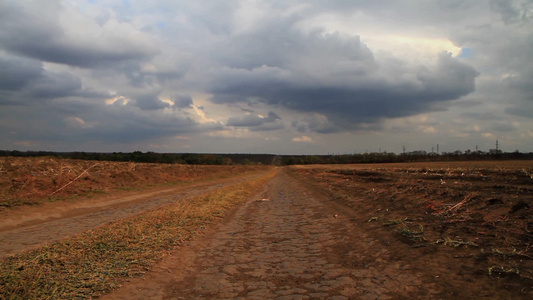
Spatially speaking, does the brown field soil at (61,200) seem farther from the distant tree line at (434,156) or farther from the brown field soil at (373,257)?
the distant tree line at (434,156)

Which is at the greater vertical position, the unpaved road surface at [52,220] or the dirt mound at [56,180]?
the dirt mound at [56,180]

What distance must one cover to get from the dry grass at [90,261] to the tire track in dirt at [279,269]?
14.1 inches

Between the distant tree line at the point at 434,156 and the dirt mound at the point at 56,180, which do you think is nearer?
the dirt mound at the point at 56,180

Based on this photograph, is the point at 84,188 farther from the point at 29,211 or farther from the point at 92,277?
the point at 92,277

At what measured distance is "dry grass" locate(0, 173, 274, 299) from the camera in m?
4.30

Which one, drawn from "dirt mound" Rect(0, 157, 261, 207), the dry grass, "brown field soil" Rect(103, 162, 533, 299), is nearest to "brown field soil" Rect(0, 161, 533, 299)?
"brown field soil" Rect(103, 162, 533, 299)

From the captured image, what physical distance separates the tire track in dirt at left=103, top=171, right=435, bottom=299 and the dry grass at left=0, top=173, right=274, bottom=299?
0.36 m

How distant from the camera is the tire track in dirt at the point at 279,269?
4.72 metres

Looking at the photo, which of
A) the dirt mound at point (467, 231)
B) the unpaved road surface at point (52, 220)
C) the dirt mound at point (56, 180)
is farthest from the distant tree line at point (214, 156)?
the dirt mound at point (467, 231)

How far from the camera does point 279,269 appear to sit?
5836mm

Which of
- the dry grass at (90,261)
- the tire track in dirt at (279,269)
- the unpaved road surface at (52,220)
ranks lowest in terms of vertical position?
the unpaved road surface at (52,220)

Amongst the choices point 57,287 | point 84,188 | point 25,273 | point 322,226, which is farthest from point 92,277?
point 84,188

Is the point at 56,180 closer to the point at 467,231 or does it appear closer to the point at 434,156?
the point at 467,231

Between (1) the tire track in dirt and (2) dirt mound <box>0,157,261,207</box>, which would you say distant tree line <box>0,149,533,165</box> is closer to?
(2) dirt mound <box>0,157,261,207</box>
